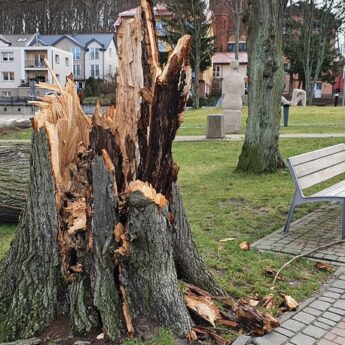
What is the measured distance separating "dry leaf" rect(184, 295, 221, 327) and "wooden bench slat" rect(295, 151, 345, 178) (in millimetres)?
2636

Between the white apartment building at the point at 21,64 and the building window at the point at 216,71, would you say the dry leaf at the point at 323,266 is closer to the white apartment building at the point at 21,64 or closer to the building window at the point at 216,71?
the building window at the point at 216,71

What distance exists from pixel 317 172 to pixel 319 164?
6.6 inches

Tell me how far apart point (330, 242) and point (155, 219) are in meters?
2.95

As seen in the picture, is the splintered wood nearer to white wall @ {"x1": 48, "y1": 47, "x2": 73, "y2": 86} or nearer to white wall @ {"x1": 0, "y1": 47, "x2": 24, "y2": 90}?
white wall @ {"x1": 48, "y1": 47, "x2": 73, "y2": 86}

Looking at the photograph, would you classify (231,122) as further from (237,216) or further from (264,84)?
(237,216)

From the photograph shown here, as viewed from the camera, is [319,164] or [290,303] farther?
[319,164]

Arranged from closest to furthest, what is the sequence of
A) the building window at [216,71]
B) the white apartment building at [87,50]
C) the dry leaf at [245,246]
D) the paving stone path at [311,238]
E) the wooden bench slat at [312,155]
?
the paving stone path at [311,238] → the dry leaf at [245,246] → the wooden bench slat at [312,155] → the building window at [216,71] → the white apartment building at [87,50]

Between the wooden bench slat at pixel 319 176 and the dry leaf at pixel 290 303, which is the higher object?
the wooden bench slat at pixel 319 176

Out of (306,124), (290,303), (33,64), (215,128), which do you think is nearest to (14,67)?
(33,64)

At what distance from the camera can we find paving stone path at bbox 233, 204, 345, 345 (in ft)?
10.9

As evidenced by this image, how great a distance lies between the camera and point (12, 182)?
20.2 ft

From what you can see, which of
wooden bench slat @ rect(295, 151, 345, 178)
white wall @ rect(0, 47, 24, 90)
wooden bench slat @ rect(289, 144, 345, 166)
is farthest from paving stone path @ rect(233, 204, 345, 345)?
white wall @ rect(0, 47, 24, 90)

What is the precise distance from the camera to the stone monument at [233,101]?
59.4ft

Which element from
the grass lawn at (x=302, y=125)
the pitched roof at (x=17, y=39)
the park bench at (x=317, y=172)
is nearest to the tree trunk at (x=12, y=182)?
the park bench at (x=317, y=172)
